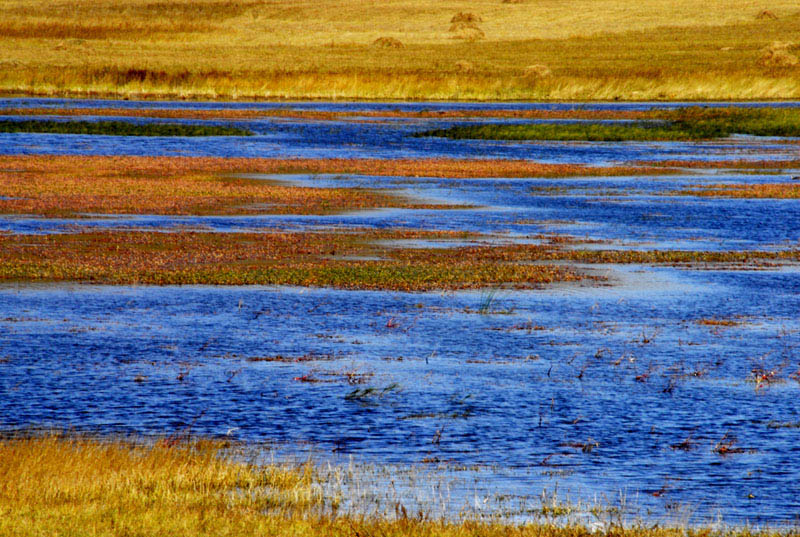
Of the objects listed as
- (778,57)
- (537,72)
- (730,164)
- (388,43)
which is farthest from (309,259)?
(388,43)

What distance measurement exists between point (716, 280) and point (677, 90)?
59.7 metres

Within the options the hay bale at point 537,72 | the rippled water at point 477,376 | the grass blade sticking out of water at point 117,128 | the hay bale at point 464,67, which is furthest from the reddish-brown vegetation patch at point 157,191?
the hay bale at point 464,67

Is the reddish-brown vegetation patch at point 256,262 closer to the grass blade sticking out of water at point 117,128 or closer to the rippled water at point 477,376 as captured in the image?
the rippled water at point 477,376

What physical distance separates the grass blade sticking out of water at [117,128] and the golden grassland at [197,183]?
10913 millimetres

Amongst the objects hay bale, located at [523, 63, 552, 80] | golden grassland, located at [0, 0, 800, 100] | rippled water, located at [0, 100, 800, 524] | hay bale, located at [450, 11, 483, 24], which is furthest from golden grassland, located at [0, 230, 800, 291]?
hay bale, located at [450, 11, 483, 24]

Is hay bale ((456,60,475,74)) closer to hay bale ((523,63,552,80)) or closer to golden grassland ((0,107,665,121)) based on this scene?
hay bale ((523,63,552,80))

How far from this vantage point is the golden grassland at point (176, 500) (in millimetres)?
8828

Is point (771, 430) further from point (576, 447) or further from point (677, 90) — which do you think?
point (677, 90)

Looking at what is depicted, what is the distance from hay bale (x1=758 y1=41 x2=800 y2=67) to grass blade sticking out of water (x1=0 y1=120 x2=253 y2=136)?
50.1 metres

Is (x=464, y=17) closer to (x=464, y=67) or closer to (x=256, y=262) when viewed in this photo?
(x=464, y=67)

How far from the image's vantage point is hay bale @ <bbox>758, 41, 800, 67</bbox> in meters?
93.1

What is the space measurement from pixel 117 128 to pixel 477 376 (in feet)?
144

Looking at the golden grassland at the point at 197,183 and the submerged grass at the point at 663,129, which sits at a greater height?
the golden grassland at the point at 197,183

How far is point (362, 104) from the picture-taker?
247ft
